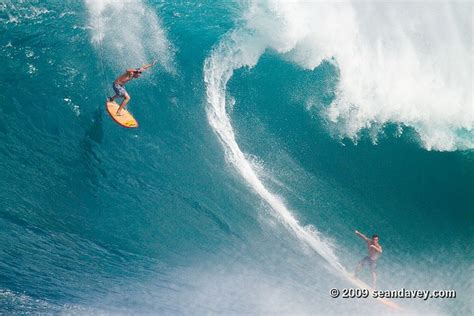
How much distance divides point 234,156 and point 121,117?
3.40 m

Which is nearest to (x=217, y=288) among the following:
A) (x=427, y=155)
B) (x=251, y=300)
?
(x=251, y=300)

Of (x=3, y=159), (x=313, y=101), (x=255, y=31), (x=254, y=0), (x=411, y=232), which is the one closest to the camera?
(x=3, y=159)

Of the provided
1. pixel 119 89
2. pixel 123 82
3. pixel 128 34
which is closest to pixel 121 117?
pixel 119 89

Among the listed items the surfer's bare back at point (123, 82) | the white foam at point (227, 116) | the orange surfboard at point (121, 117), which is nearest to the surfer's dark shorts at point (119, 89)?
the surfer's bare back at point (123, 82)

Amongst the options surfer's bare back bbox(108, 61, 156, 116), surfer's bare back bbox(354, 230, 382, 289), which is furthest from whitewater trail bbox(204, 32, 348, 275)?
surfer's bare back bbox(108, 61, 156, 116)

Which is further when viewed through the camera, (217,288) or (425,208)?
(425,208)

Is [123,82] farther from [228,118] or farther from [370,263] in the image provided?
[370,263]

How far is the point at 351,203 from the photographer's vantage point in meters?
11.8

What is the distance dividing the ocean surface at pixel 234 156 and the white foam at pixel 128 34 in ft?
0.23

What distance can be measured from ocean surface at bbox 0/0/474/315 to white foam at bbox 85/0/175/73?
71 mm

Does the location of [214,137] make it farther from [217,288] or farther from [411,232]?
[411,232]

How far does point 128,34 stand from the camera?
47.4 feet

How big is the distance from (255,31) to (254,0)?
2.29 m

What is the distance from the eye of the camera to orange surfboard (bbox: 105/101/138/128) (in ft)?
37.1
